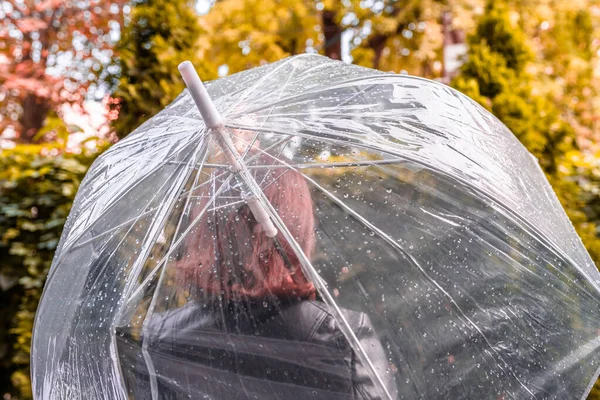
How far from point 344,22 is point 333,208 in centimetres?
989

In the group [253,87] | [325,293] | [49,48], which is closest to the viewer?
[325,293]

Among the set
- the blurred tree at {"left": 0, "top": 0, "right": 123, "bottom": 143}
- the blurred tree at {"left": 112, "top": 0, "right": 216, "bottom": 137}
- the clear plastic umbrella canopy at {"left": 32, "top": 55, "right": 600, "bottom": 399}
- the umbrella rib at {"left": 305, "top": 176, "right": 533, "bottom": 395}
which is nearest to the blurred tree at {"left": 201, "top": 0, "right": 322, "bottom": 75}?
the blurred tree at {"left": 0, "top": 0, "right": 123, "bottom": 143}

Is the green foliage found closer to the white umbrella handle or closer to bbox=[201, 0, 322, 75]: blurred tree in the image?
the white umbrella handle

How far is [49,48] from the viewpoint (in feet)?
34.3

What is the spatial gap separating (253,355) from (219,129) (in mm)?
647

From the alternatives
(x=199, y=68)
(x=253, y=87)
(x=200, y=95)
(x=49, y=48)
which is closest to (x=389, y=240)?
(x=200, y=95)

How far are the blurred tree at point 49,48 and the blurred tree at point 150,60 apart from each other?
14.5 ft

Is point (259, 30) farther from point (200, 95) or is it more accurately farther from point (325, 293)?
point (325, 293)

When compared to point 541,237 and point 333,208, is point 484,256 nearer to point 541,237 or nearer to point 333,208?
point 541,237

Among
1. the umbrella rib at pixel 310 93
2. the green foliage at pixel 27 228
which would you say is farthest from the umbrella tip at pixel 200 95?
the green foliage at pixel 27 228

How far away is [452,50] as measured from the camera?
7934 mm

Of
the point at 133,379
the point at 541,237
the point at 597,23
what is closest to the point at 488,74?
the point at 541,237

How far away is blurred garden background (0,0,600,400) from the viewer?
4430mm

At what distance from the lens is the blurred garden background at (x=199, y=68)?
4.43 metres
